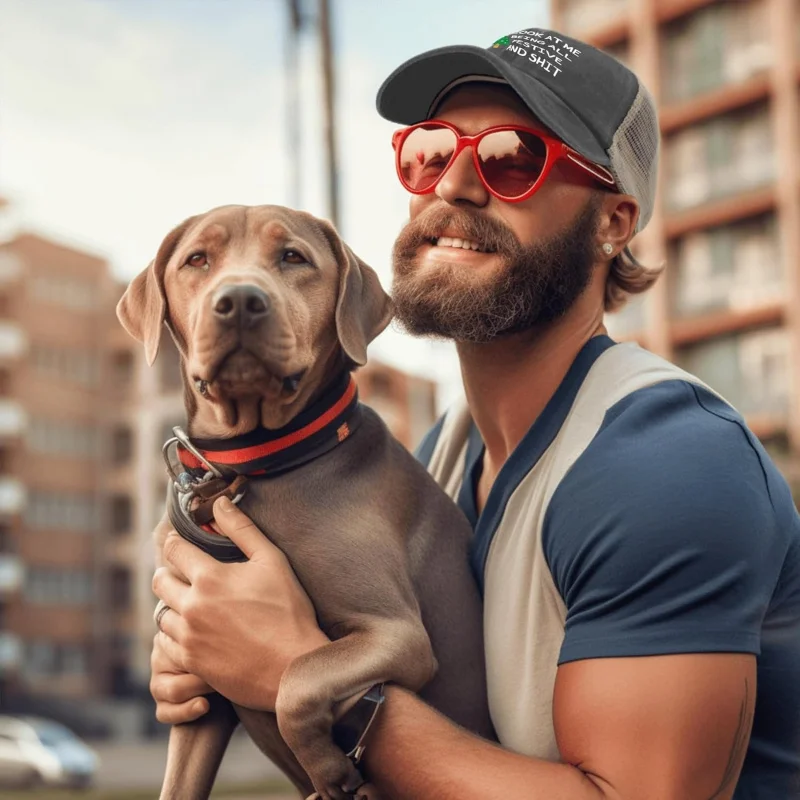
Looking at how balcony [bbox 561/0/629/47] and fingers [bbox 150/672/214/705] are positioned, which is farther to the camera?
balcony [bbox 561/0/629/47]

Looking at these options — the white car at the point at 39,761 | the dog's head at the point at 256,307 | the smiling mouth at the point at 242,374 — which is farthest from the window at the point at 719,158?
the smiling mouth at the point at 242,374

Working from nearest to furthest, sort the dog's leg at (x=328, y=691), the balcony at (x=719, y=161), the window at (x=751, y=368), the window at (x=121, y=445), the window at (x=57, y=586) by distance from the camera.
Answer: the dog's leg at (x=328, y=691) < the window at (x=751, y=368) < the balcony at (x=719, y=161) < the window at (x=57, y=586) < the window at (x=121, y=445)

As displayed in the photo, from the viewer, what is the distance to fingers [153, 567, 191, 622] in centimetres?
305

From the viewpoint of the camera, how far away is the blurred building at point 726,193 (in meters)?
29.4

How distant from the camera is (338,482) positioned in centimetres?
314

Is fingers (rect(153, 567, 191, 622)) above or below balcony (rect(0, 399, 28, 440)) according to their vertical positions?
above

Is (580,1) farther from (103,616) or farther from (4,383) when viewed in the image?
(103,616)

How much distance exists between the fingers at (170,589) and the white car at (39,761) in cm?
2635

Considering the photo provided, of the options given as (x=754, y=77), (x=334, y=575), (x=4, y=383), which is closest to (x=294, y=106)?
(x=334, y=575)

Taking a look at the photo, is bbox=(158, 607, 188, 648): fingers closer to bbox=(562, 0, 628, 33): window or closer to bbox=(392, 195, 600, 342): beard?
bbox=(392, 195, 600, 342): beard

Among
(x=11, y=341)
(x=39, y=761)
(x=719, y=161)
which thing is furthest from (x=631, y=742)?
(x=11, y=341)

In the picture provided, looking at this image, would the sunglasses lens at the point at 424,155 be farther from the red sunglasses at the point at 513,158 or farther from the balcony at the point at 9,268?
the balcony at the point at 9,268

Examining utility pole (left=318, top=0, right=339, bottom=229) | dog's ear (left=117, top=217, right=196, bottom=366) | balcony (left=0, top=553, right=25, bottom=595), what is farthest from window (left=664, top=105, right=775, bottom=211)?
balcony (left=0, top=553, right=25, bottom=595)

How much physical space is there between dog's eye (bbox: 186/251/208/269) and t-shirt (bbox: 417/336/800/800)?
1.03 metres
